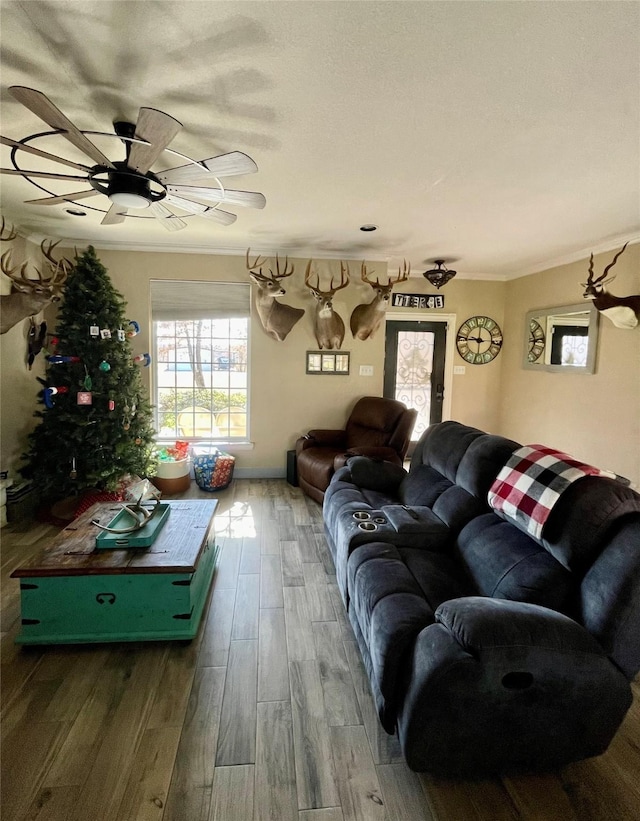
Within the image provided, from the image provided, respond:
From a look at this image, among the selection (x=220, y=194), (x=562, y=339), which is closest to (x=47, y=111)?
(x=220, y=194)

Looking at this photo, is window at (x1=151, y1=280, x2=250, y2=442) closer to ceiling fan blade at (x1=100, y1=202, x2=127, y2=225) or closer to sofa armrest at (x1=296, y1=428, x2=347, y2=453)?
sofa armrest at (x1=296, y1=428, x2=347, y2=453)

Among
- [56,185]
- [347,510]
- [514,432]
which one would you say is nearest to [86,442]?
[56,185]

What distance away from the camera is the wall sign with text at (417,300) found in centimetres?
537

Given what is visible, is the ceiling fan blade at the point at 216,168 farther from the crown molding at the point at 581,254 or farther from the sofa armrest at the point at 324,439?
the crown molding at the point at 581,254

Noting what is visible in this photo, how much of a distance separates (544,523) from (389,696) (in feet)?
2.91

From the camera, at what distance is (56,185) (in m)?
2.87

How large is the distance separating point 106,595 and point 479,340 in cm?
531

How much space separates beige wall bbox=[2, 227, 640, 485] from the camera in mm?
3803

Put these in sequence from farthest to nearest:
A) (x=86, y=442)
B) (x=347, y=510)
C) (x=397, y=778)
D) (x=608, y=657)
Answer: (x=86, y=442) → (x=347, y=510) → (x=397, y=778) → (x=608, y=657)

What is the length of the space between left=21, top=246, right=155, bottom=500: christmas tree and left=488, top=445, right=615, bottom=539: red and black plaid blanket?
3.21 m

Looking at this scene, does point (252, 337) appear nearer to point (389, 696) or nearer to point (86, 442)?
point (86, 442)

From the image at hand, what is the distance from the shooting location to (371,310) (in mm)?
4672

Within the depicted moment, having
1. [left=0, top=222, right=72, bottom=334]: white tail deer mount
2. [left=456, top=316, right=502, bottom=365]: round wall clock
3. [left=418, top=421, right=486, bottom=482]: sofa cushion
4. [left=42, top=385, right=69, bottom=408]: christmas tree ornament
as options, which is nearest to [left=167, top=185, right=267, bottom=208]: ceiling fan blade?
[left=0, top=222, right=72, bottom=334]: white tail deer mount

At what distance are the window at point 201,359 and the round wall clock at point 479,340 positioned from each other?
301 centimetres
